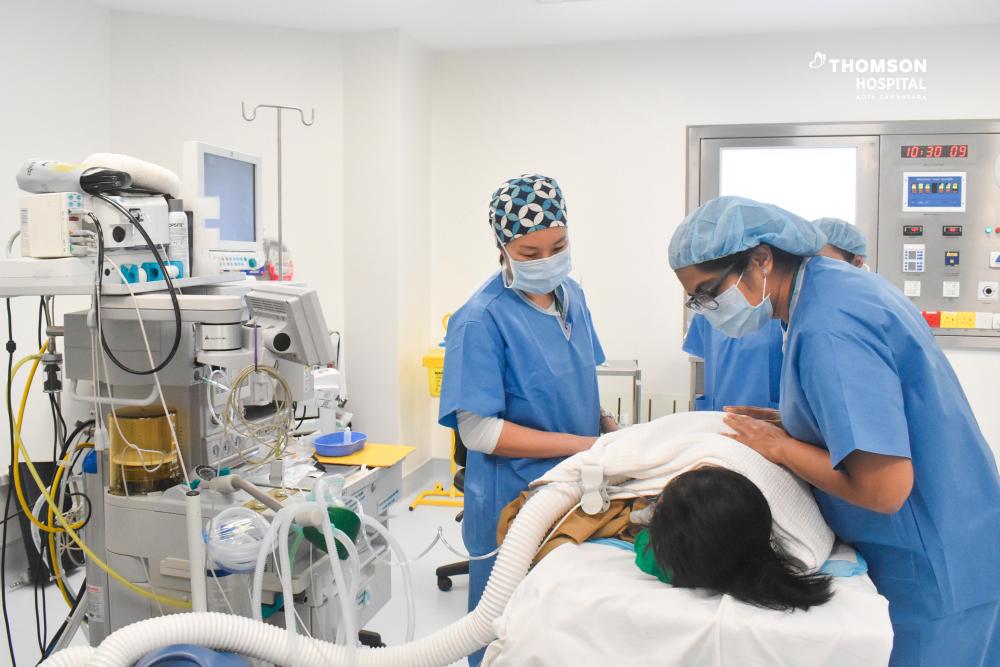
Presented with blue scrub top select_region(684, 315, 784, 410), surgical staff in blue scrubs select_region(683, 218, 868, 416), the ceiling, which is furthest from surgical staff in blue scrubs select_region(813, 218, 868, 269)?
the ceiling

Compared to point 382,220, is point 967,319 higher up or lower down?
lower down

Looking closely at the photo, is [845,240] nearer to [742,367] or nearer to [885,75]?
[742,367]

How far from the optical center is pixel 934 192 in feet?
12.6

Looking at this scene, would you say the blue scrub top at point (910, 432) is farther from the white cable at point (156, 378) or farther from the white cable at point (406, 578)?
the white cable at point (156, 378)

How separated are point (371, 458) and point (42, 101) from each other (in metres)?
2.53

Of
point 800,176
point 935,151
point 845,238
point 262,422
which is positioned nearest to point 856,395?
point 262,422

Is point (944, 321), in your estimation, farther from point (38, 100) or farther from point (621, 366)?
point (38, 100)

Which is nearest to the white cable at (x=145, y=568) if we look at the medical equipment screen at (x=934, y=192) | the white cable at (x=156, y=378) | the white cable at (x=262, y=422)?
the white cable at (x=156, y=378)

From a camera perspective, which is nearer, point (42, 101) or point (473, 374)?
point (473, 374)

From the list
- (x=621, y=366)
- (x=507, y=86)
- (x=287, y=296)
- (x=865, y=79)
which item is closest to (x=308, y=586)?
(x=287, y=296)

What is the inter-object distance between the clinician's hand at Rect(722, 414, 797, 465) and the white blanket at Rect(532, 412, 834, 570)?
0.06 feet

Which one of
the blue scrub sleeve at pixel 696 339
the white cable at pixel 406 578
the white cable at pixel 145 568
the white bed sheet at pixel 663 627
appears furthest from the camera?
the blue scrub sleeve at pixel 696 339

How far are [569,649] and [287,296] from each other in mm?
908

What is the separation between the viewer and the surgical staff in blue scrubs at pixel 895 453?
1.12 metres
